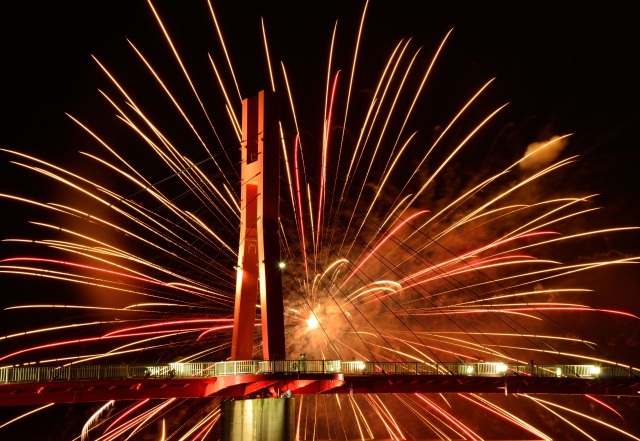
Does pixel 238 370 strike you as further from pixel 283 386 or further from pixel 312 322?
pixel 312 322

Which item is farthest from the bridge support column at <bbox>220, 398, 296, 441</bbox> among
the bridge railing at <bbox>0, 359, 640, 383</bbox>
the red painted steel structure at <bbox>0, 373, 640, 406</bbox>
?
the bridge railing at <bbox>0, 359, 640, 383</bbox>


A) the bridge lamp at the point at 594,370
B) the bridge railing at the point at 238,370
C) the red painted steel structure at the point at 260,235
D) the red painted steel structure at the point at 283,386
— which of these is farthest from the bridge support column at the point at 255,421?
the bridge lamp at the point at 594,370

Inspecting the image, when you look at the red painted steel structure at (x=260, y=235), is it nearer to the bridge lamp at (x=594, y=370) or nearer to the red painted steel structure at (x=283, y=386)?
the red painted steel structure at (x=283, y=386)

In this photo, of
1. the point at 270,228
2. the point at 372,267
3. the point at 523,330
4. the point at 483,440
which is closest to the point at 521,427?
the point at 483,440

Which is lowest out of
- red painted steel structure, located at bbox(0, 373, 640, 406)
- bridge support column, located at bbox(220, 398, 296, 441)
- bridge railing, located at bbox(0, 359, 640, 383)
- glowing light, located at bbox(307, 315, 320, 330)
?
bridge support column, located at bbox(220, 398, 296, 441)

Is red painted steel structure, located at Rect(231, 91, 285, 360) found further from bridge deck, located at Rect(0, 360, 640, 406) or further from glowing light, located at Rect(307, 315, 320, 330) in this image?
glowing light, located at Rect(307, 315, 320, 330)

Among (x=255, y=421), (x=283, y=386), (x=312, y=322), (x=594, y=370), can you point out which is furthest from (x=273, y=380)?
(x=594, y=370)

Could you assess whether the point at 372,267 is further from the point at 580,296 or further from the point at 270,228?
the point at 270,228
